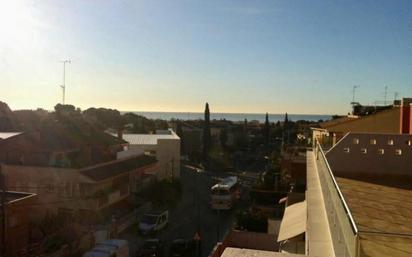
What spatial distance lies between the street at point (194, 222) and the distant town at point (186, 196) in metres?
0.08

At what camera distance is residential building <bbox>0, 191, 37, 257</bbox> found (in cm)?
1631

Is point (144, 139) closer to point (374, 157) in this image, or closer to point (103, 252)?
point (103, 252)

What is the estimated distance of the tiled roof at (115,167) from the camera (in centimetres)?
2350

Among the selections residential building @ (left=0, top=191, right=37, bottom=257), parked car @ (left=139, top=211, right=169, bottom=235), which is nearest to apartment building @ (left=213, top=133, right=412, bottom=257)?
residential building @ (left=0, top=191, right=37, bottom=257)

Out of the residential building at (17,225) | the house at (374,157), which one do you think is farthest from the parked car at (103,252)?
the house at (374,157)

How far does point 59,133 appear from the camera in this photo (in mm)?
26281

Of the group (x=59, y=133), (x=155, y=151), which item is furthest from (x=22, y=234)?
(x=155, y=151)

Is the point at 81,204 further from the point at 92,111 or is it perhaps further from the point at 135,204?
the point at 92,111

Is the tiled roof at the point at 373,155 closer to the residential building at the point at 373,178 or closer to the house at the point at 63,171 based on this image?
the residential building at the point at 373,178

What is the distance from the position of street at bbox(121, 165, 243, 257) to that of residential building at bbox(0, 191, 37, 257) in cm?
502

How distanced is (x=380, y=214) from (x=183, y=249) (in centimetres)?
1297

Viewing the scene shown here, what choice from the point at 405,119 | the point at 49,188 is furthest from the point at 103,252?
the point at 405,119

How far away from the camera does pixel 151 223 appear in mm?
23188

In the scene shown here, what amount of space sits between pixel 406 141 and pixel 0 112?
28293 millimetres
